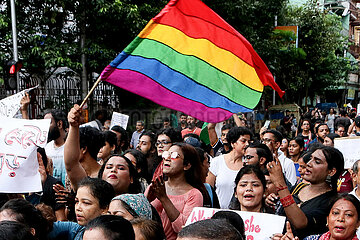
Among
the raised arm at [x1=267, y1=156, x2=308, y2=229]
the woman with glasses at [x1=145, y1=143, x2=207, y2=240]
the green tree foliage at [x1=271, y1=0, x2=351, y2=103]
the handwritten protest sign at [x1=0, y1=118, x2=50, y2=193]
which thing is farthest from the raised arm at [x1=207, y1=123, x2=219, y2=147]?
the green tree foliage at [x1=271, y1=0, x2=351, y2=103]

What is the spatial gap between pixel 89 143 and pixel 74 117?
2.61ft

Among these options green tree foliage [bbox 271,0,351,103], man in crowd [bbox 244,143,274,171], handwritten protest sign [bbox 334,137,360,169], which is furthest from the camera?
green tree foliage [bbox 271,0,351,103]

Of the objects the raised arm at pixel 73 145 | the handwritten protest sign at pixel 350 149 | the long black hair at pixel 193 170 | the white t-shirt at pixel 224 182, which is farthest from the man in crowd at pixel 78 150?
the handwritten protest sign at pixel 350 149

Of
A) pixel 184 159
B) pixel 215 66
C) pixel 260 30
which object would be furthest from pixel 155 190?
pixel 260 30

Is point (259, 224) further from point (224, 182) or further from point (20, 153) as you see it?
point (20, 153)

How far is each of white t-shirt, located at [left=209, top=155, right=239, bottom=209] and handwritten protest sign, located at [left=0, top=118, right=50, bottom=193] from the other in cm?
203

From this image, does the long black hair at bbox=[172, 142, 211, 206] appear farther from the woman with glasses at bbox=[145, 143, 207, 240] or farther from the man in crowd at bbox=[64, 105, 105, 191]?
the man in crowd at bbox=[64, 105, 105, 191]

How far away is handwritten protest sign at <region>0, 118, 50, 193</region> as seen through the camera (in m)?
3.69

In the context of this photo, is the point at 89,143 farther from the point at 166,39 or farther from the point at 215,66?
the point at 215,66

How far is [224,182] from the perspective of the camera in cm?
484

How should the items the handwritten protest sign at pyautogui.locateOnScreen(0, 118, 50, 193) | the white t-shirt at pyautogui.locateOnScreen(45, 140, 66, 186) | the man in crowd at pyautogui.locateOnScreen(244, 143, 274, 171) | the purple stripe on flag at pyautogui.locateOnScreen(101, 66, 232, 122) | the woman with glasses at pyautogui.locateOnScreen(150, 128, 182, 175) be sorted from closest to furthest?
Result: the handwritten protest sign at pyautogui.locateOnScreen(0, 118, 50, 193), the purple stripe on flag at pyautogui.locateOnScreen(101, 66, 232, 122), the man in crowd at pyautogui.locateOnScreen(244, 143, 274, 171), the white t-shirt at pyautogui.locateOnScreen(45, 140, 66, 186), the woman with glasses at pyautogui.locateOnScreen(150, 128, 182, 175)

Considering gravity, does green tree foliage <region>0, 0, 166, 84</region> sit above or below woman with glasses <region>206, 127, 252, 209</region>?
above

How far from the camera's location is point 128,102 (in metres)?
15.2

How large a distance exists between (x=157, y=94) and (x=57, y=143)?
141 cm
